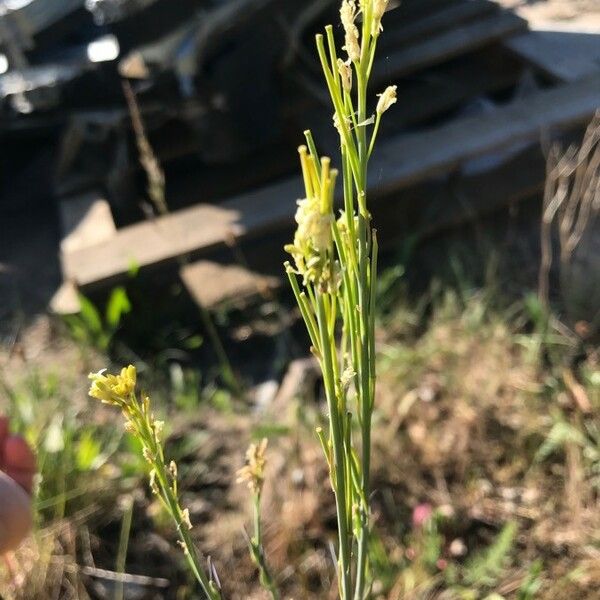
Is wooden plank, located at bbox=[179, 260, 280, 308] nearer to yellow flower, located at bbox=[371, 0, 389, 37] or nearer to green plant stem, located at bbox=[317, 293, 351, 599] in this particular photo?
green plant stem, located at bbox=[317, 293, 351, 599]

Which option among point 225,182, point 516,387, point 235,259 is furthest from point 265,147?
point 516,387

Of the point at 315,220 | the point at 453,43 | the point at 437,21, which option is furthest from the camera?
the point at 437,21

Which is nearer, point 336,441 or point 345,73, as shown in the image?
point 345,73

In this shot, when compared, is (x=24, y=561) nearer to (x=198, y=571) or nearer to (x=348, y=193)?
(x=198, y=571)

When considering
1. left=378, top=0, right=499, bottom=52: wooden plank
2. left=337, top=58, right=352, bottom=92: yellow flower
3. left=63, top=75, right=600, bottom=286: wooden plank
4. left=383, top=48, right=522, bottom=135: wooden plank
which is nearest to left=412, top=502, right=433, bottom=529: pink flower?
left=63, top=75, right=600, bottom=286: wooden plank

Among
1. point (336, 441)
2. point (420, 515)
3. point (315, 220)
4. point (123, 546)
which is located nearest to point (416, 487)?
point (420, 515)

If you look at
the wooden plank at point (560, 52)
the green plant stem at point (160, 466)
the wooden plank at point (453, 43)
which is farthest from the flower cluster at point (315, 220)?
the wooden plank at point (560, 52)

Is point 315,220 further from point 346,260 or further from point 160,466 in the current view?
point 160,466

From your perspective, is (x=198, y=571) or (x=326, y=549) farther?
(x=326, y=549)
